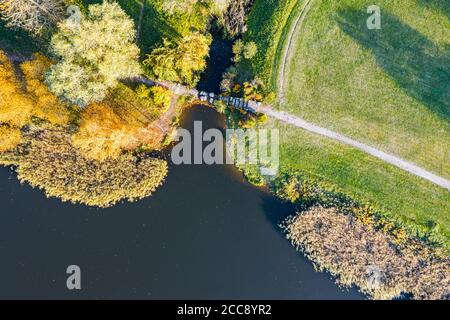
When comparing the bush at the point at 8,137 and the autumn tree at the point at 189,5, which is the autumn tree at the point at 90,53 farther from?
the bush at the point at 8,137

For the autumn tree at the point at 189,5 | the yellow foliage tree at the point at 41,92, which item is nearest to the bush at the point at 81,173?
the yellow foliage tree at the point at 41,92

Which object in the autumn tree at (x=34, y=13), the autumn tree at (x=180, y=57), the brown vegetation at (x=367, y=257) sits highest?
the autumn tree at (x=34, y=13)

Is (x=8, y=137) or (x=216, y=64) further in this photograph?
(x=216, y=64)

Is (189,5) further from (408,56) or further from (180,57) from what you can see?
(408,56)

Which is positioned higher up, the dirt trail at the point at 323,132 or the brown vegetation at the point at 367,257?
the dirt trail at the point at 323,132

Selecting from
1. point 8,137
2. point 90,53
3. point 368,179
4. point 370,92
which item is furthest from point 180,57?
point 368,179

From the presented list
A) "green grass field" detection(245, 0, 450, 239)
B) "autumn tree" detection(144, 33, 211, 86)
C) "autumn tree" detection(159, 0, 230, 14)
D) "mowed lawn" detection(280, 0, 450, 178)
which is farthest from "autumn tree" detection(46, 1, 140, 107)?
"mowed lawn" detection(280, 0, 450, 178)

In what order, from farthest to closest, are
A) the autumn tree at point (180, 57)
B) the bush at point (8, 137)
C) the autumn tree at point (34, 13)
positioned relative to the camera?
the bush at point (8, 137) → the autumn tree at point (180, 57) → the autumn tree at point (34, 13)
